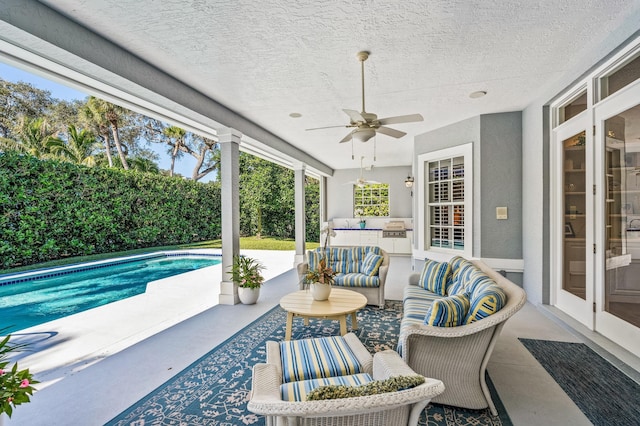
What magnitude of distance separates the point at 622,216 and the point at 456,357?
2313 mm

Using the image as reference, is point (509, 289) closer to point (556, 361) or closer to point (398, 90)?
point (556, 361)

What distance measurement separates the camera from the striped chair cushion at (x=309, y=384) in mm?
1433

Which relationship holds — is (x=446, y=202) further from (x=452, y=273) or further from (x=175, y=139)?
(x=175, y=139)

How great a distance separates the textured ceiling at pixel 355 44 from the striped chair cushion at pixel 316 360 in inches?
98.4

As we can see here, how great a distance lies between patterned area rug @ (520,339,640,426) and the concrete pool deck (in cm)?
403

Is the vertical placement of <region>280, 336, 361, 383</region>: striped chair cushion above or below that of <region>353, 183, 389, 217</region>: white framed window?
below

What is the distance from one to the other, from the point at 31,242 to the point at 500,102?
32.9 ft

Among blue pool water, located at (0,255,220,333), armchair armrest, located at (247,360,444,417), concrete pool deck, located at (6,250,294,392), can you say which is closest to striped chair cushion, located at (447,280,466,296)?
armchair armrest, located at (247,360,444,417)

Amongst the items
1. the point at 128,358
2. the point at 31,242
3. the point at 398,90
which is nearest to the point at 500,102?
the point at 398,90

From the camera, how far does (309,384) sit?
1.54m

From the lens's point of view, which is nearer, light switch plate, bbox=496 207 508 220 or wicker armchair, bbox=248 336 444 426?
wicker armchair, bbox=248 336 444 426

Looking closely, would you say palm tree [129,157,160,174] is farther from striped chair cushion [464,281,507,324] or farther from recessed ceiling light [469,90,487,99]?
striped chair cushion [464,281,507,324]

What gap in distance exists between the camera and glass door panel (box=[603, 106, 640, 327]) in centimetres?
262

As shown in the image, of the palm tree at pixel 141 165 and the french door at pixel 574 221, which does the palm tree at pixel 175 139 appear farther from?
the french door at pixel 574 221
